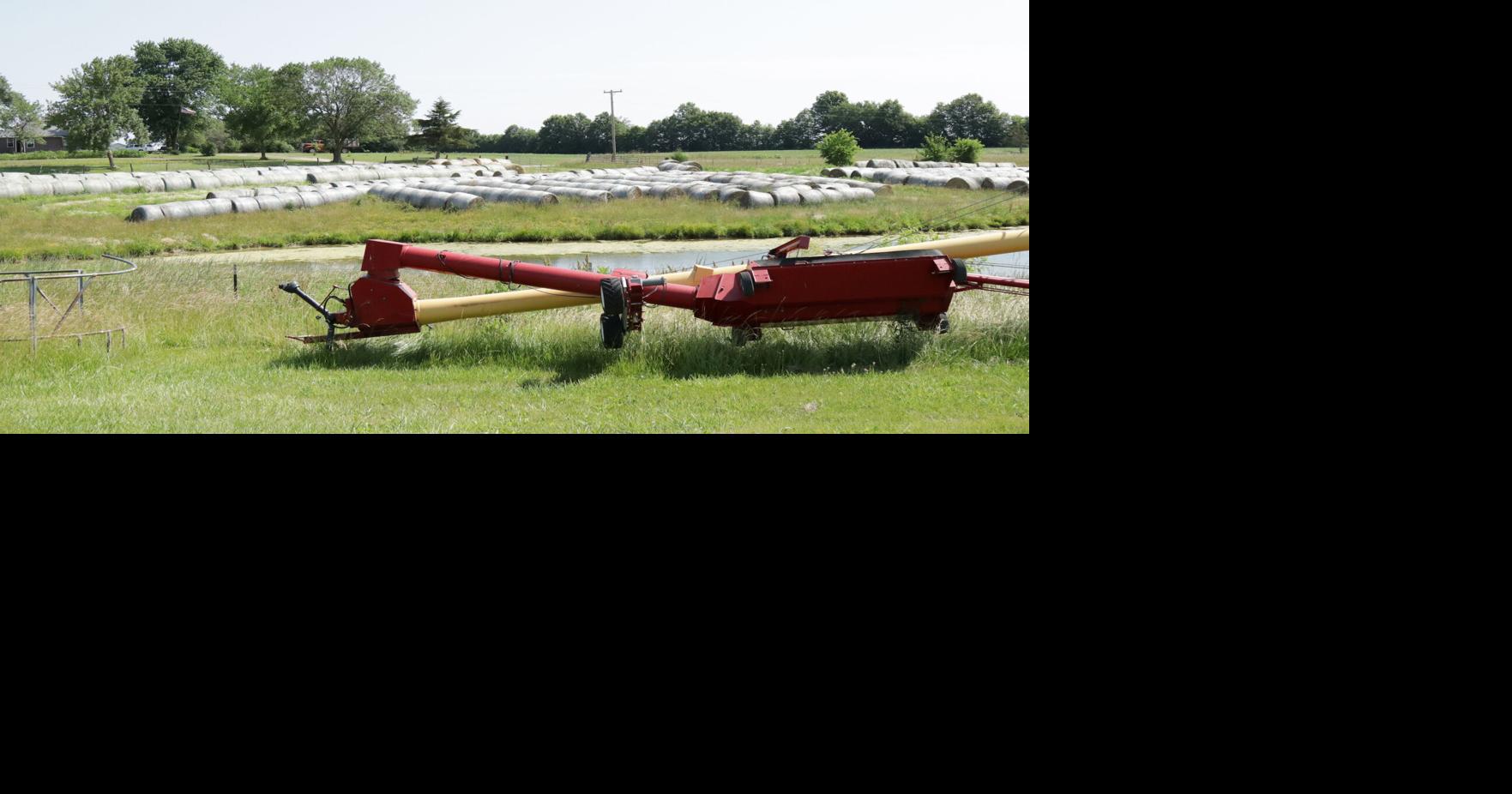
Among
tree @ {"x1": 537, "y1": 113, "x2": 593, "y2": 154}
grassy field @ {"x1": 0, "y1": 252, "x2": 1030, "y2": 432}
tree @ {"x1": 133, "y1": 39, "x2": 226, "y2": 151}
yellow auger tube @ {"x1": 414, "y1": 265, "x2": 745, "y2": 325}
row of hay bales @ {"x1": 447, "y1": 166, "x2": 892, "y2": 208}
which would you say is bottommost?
grassy field @ {"x1": 0, "y1": 252, "x2": 1030, "y2": 432}

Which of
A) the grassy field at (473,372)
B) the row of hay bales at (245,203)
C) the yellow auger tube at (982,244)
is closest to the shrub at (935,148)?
the yellow auger tube at (982,244)

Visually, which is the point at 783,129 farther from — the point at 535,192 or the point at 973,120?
the point at 535,192

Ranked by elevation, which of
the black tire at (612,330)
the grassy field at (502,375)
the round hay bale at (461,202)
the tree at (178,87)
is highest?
A: the tree at (178,87)

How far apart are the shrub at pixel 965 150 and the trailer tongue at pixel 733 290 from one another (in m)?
2.22

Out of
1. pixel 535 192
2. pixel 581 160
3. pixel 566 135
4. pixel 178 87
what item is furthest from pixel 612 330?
pixel 581 160

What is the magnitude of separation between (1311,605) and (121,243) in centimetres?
679

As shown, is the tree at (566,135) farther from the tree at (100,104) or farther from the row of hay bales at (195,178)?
the row of hay bales at (195,178)

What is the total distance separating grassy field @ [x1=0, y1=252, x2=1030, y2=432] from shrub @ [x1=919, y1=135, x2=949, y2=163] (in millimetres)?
1652

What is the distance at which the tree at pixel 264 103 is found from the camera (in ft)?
22.1

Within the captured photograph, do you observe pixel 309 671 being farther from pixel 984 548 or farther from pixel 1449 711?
pixel 1449 711

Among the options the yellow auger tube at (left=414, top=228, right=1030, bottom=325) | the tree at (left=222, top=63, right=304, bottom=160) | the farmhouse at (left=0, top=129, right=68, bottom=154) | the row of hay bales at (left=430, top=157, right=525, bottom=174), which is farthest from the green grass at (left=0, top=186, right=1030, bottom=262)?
the row of hay bales at (left=430, top=157, right=525, bottom=174)

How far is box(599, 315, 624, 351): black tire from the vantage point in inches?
171

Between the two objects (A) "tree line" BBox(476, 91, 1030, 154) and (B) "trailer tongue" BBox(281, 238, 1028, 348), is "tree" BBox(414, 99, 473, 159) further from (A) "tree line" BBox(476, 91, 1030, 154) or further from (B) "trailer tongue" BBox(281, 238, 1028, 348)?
(B) "trailer tongue" BBox(281, 238, 1028, 348)

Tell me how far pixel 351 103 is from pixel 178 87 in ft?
3.12
